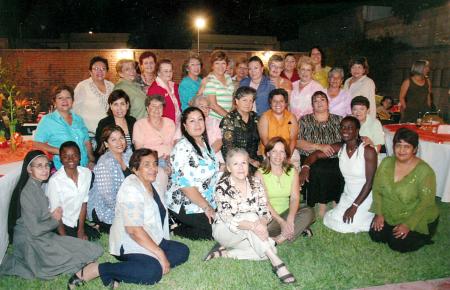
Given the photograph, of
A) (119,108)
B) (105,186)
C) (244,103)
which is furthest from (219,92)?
(105,186)

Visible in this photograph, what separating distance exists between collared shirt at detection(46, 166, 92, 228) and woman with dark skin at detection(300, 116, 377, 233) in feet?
10.2

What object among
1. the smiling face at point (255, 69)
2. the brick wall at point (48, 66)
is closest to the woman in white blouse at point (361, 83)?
the smiling face at point (255, 69)

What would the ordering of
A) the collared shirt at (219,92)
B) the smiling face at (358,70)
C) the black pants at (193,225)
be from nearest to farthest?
the black pants at (193,225) → the collared shirt at (219,92) → the smiling face at (358,70)

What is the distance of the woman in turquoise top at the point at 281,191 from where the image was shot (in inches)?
176

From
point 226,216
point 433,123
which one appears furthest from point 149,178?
point 433,123

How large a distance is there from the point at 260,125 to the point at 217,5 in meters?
26.8

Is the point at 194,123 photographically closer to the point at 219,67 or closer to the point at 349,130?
the point at 219,67

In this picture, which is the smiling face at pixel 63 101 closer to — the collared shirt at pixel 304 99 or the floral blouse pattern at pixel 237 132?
the floral blouse pattern at pixel 237 132

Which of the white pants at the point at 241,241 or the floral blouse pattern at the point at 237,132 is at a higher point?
the floral blouse pattern at the point at 237,132

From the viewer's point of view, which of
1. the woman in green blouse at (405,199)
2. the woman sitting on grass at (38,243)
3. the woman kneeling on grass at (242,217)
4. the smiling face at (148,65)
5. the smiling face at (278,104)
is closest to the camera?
the woman sitting on grass at (38,243)

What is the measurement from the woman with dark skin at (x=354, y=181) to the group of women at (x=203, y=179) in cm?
1

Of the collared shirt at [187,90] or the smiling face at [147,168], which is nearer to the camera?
the smiling face at [147,168]

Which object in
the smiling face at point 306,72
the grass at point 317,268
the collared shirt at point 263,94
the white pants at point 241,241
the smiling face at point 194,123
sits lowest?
the grass at point 317,268

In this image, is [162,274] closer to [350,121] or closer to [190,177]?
[190,177]
